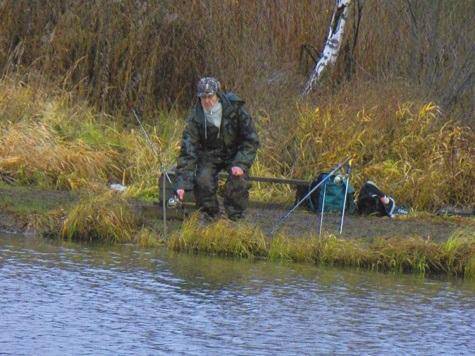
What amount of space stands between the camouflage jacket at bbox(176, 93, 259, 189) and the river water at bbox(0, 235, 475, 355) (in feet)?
3.55

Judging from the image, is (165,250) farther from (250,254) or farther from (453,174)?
(453,174)

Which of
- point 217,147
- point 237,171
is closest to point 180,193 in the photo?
point 237,171

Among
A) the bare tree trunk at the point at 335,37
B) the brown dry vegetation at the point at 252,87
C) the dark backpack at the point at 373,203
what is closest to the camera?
the dark backpack at the point at 373,203

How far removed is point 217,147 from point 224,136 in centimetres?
18

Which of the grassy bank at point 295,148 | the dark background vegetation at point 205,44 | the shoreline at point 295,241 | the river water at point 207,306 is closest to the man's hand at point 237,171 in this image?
the shoreline at point 295,241

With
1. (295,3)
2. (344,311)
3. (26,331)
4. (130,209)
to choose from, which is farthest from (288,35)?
(26,331)

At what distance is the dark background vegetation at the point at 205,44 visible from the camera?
1784cm

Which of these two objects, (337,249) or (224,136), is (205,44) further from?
(337,249)

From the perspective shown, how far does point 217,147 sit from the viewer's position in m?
12.7

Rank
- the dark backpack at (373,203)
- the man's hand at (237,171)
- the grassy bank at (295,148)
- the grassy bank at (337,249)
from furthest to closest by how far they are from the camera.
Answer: the grassy bank at (295,148) → the dark backpack at (373,203) → the man's hand at (237,171) → the grassy bank at (337,249)

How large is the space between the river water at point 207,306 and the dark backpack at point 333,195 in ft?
9.52

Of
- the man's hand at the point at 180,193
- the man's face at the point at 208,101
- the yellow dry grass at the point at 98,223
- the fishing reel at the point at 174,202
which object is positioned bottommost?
the yellow dry grass at the point at 98,223

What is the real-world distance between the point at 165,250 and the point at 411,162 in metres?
4.86

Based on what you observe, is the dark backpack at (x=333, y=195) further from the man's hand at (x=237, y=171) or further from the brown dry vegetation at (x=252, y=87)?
the man's hand at (x=237, y=171)
